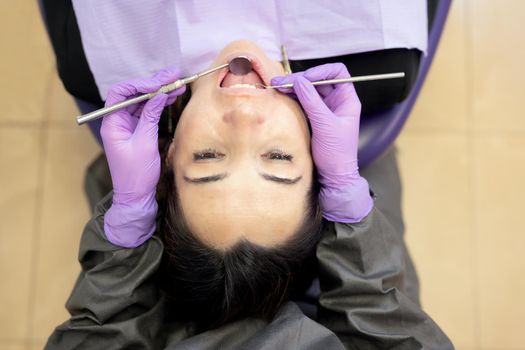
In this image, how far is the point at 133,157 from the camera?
0.92m

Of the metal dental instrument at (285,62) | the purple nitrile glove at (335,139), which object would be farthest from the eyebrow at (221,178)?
the metal dental instrument at (285,62)

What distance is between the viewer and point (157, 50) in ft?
3.38

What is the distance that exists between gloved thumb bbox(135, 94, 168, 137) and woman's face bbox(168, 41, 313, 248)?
0.20 ft

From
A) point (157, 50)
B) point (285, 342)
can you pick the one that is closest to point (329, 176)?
point (285, 342)

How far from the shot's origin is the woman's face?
0.83m

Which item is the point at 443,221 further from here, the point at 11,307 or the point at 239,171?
the point at 11,307

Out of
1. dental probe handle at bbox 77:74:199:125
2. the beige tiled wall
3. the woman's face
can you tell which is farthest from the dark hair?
the beige tiled wall

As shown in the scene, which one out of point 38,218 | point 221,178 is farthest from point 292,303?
point 38,218

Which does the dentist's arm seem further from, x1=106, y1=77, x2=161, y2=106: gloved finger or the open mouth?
x1=106, y1=77, x2=161, y2=106: gloved finger

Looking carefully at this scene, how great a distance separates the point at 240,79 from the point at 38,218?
36.6 inches

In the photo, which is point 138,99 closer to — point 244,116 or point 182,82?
point 182,82

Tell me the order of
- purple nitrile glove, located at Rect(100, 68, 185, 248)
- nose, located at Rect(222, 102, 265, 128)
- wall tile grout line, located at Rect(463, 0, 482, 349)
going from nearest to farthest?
1. nose, located at Rect(222, 102, 265, 128)
2. purple nitrile glove, located at Rect(100, 68, 185, 248)
3. wall tile grout line, located at Rect(463, 0, 482, 349)

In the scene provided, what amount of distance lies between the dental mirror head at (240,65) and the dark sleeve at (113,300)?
35cm

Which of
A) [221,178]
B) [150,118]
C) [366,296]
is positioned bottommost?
[366,296]
